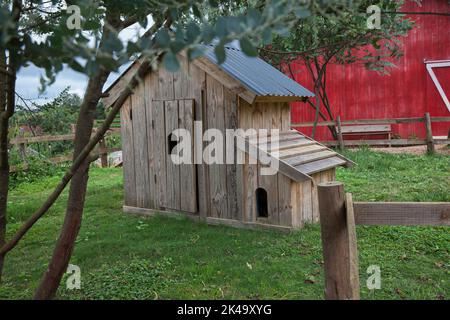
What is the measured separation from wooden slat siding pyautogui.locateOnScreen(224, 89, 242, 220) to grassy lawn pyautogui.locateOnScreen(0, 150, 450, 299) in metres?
0.34

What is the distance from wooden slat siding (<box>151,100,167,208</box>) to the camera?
6.54 meters

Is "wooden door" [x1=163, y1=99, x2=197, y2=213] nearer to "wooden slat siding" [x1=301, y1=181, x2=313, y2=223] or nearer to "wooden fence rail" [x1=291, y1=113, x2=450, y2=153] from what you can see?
"wooden slat siding" [x1=301, y1=181, x2=313, y2=223]

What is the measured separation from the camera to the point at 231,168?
591cm

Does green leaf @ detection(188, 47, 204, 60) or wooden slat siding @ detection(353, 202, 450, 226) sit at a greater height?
green leaf @ detection(188, 47, 204, 60)

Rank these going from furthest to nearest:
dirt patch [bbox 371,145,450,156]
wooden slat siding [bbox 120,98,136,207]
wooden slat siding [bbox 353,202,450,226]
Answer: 1. dirt patch [bbox 371,145,450,156]
2. wooden slat siding [bbox 120,98,136,207]
3. wooden slat siding [bbox 353,202,450,226]

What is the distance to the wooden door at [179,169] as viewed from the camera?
6203 mm

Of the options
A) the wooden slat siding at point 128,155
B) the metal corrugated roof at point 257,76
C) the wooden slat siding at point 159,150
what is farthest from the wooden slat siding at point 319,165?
the wooden slat siding at point 128,155

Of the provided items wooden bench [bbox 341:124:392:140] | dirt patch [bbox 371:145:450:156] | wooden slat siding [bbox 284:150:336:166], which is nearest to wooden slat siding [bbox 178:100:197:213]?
wooden slat siding [bbox 284:150:336:166]

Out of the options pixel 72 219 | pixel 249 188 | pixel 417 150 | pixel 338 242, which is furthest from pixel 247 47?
pixel 417 150

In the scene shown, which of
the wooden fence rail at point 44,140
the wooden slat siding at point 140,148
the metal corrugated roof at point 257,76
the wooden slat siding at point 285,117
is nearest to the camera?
the metal corrugated roof at point 257,76

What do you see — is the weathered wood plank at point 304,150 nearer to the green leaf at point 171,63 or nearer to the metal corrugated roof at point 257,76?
the metal corrugated roof at point 257,76

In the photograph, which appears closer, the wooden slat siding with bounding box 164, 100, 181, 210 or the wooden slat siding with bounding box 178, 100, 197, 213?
the wooden slat siding with bounding box 178, 100, 197, 213

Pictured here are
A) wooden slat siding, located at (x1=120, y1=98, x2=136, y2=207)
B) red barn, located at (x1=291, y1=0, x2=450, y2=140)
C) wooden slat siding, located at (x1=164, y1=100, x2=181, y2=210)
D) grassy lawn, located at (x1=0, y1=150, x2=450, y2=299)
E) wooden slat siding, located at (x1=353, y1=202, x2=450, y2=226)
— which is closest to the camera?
wooden slat siding, located at (x1=353, y1=202, x2=450, y2=226)
